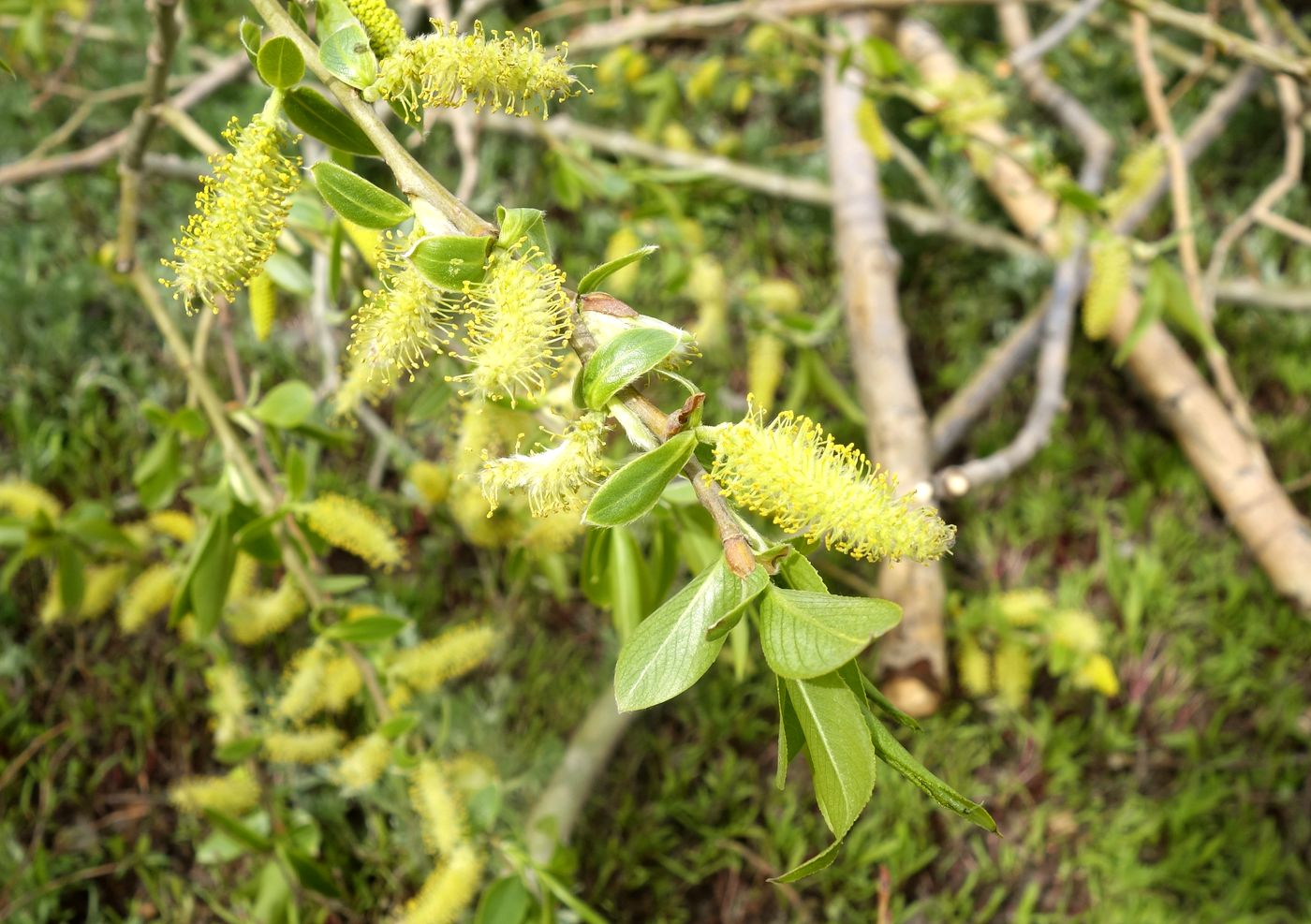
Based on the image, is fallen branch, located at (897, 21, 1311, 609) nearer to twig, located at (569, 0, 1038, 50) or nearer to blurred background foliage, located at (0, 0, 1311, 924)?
blurred background foliage, located at (0, 0, 1311, 924)

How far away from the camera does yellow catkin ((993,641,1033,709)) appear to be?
1694mm

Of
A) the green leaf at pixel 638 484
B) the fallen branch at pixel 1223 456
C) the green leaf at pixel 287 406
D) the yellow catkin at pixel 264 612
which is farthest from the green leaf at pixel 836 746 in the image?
the fallen branch at pixel 1223 456

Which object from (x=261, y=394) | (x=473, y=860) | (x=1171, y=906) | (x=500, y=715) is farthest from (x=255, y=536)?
(x=1171, y=906)

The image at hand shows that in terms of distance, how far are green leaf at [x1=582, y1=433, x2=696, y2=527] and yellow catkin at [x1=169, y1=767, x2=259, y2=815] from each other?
41.0 inches

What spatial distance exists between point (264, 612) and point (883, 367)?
115 cm

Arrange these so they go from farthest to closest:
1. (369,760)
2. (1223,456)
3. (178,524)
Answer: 1. (1223,456)
2. (178,524)
3. (369,760)

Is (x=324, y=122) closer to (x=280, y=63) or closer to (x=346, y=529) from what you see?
(x=280, y=63)

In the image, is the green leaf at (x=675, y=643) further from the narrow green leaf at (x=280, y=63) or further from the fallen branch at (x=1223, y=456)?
the fallen branch at (x=1223, y=456)

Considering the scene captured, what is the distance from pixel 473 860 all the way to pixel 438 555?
0.76 meters

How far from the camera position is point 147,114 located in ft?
3.12

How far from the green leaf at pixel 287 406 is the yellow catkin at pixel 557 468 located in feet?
1.65

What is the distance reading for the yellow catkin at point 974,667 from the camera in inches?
67.1

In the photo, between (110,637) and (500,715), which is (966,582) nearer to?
(500,715)

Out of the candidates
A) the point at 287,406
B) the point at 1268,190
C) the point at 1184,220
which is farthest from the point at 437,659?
the point at 1268,190
